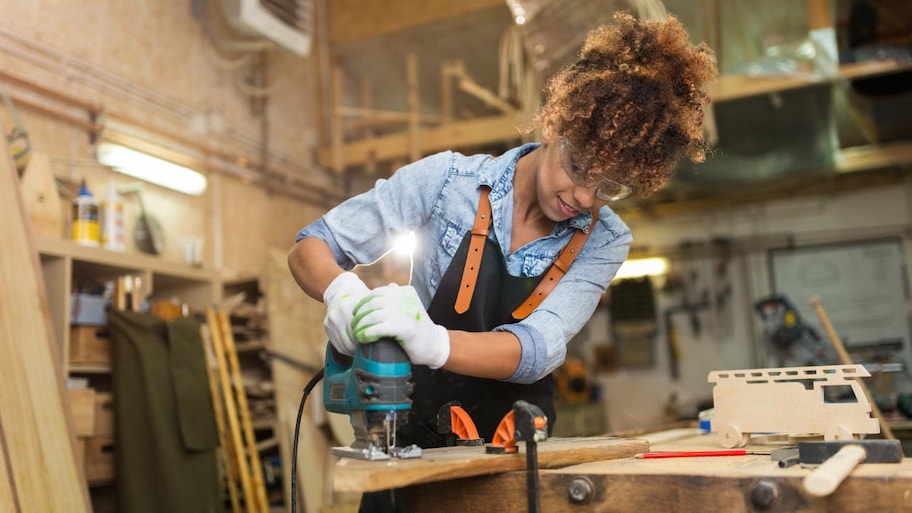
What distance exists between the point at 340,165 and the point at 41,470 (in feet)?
14.6

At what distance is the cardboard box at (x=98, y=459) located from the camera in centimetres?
362

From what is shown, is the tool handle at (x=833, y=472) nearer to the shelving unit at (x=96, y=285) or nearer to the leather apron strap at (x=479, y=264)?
the leather apron strap at (x=479, y=264)

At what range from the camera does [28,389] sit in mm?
2508

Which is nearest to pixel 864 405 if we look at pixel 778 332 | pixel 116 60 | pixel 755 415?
pixel 755 415

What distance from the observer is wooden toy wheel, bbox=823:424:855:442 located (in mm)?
1555

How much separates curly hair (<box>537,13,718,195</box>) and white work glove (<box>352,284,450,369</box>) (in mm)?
556

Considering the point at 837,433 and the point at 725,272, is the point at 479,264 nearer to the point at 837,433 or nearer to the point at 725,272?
the point at 837,433

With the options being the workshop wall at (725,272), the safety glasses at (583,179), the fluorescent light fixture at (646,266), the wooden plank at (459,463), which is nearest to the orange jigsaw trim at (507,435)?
the wooden plank at (459,463)

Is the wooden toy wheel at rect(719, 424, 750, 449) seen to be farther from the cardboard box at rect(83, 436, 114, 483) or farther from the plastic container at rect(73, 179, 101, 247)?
the plastic container at rect(73, 179, 101, 247)

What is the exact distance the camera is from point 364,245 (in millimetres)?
1804

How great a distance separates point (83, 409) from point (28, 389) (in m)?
1.07

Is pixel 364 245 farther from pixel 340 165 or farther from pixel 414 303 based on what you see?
pixel 340 165

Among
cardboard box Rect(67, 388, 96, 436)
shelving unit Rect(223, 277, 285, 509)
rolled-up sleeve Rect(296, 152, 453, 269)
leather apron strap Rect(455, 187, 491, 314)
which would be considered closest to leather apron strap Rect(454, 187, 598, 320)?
A: leather apron strap Rect(455, 187, 491, 314)

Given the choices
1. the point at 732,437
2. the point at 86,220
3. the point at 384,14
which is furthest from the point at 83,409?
the point at 384,14
